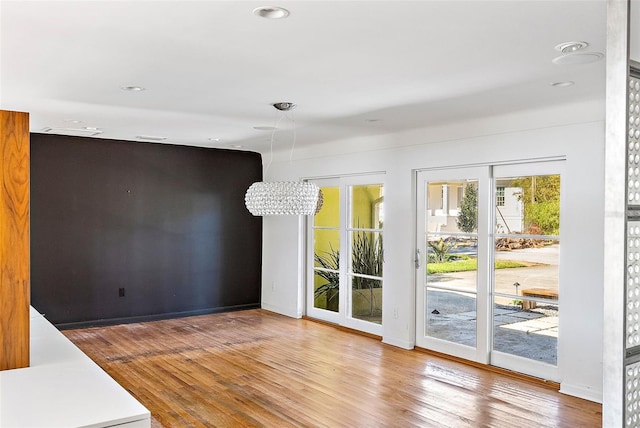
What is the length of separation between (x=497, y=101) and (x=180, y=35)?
8.58ft

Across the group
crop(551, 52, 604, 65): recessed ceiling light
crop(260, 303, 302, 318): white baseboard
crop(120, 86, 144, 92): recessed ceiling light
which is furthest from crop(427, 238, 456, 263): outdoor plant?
crop(120, 86, 144, 92): recessed ceiling light

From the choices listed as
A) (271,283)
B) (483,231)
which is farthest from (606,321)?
(271,283)

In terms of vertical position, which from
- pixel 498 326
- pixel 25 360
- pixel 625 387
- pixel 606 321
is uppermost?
pixel 606 321

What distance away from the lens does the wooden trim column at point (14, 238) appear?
2434 millimetres

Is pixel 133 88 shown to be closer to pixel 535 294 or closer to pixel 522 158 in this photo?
pixel 522 158

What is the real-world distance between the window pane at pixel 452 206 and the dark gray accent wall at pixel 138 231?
Answer: 130 inches

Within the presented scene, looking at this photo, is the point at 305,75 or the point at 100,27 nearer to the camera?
the point at 100,27

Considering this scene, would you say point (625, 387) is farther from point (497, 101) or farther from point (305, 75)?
point (497, 101)

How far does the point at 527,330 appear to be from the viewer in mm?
4934

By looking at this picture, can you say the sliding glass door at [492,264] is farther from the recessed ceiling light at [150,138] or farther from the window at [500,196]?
the recessed ceiling light at [150,138]

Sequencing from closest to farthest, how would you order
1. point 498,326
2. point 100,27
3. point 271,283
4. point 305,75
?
1. point 100,27
2. point 305,75
3. point 498,326
4. point 271,283

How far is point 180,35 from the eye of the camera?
285cm

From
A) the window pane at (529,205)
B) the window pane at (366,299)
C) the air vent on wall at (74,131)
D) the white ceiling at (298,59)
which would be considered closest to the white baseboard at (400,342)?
the window pane at (366,299)

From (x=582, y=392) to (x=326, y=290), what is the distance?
11.9ft
